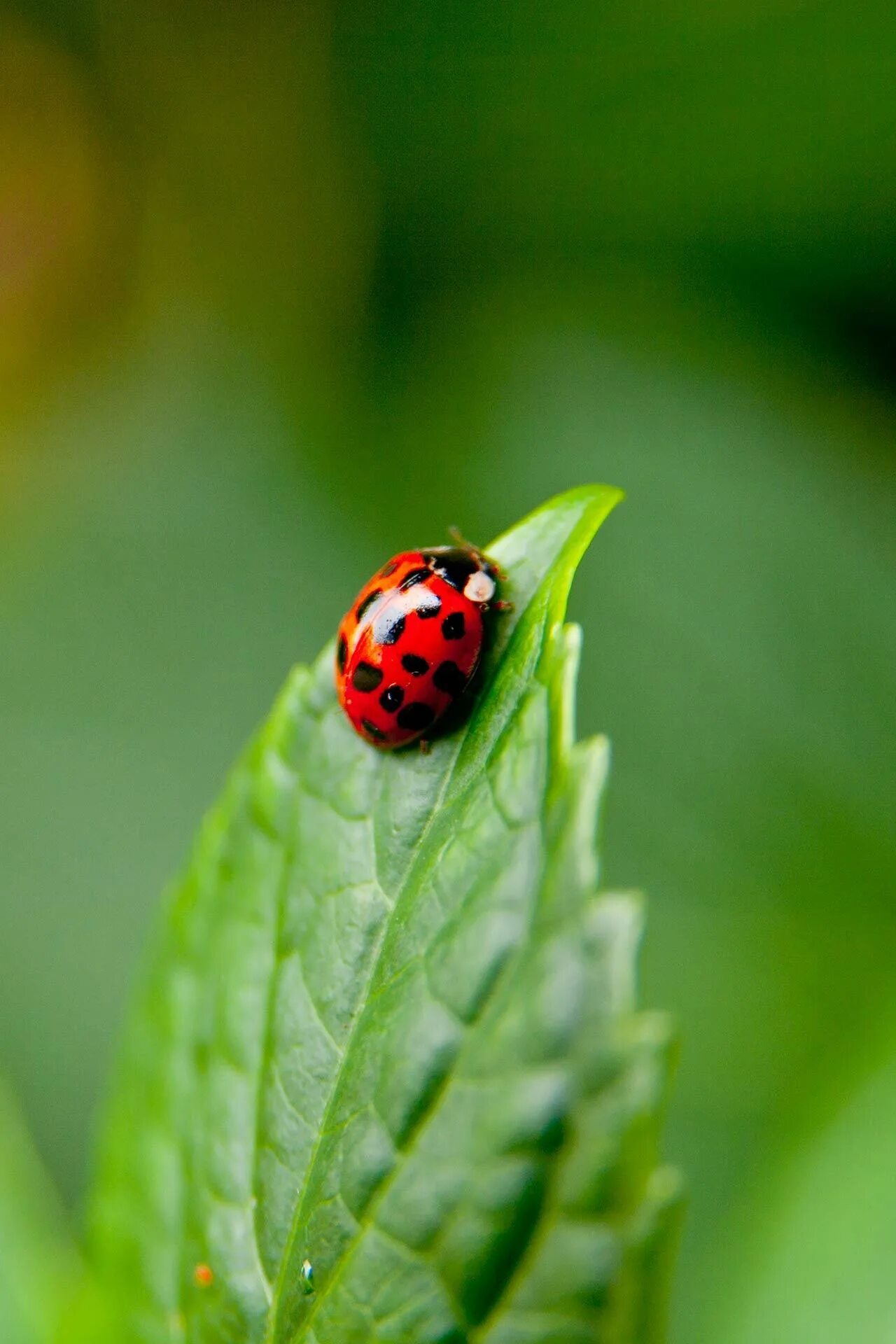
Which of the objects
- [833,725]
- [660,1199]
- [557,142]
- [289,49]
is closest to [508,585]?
[660,1199]

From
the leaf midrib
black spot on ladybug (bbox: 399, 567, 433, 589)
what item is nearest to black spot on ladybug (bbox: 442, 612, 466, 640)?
black spot on ladybug (bbox: 399, 567, 433, 589)

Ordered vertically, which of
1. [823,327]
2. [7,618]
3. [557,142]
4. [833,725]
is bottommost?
[833,725]

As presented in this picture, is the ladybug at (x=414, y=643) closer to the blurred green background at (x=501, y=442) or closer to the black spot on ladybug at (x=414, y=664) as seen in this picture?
the black spot on ladybug at (x=414, y=664)

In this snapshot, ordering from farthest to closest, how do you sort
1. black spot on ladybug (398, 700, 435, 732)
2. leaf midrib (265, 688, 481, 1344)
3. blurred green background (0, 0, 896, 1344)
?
1. blurred green background (0, 0, 896, 1344)
2. black spot on ladybug (398, 700, 435, 732)
3. leaf midrib (265, 688, 481, 1344)

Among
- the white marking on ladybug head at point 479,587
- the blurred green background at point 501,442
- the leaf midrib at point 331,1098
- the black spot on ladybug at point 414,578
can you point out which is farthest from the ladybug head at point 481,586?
the blurred green background at point 501,442

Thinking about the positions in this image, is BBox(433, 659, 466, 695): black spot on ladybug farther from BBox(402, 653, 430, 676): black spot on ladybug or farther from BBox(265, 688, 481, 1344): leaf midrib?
BBox(265, 688, 481, 1344): leaf midrib

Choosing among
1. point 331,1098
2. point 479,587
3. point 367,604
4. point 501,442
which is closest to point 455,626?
point 479,587

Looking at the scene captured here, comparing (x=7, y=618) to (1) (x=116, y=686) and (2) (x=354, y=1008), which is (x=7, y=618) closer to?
(1) (x=116, y=686)
